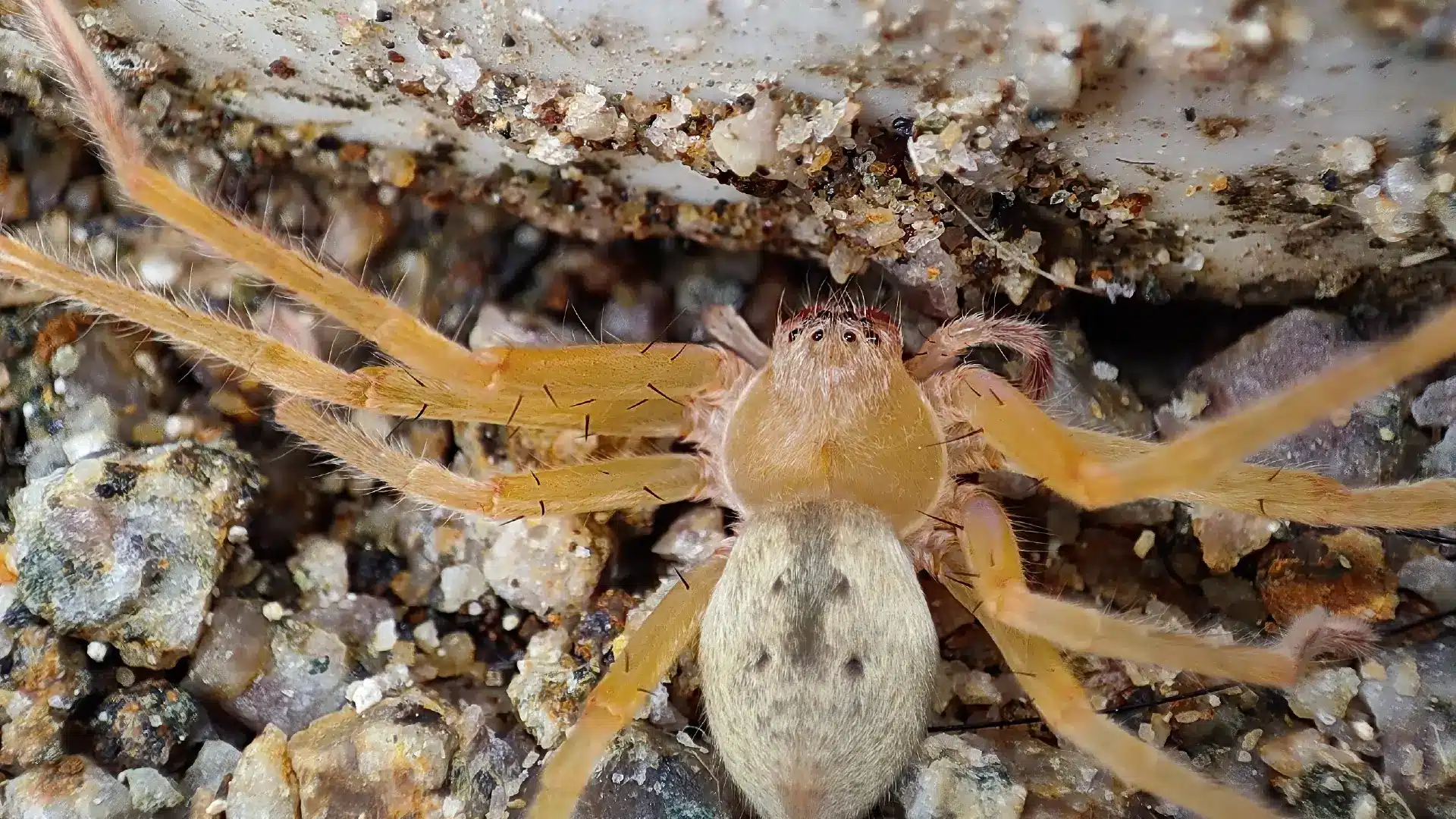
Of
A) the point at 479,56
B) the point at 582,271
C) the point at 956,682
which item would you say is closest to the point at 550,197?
the point at 582,271

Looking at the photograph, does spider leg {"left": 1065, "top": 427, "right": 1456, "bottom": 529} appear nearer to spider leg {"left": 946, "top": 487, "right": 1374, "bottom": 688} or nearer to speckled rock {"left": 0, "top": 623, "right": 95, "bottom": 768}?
spider leg {"left": 946, "top": 487, "right": 1374, "bottom": 688}

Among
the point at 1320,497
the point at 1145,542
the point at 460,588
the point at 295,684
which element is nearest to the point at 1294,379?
the point at 1320,497

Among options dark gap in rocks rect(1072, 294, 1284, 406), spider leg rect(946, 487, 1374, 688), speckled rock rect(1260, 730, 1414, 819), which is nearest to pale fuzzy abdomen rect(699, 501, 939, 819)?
spider leg rect(946, 487, 1374, 688)

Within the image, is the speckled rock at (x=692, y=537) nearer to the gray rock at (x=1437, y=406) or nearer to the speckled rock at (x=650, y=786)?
the speckled rock at (x=650, y=786)

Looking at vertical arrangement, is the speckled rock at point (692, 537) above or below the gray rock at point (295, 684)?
above

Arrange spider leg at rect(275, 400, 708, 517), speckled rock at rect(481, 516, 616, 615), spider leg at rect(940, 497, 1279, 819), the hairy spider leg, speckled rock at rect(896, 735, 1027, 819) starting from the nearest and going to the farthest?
the hairy spider leg → spider leg at rect(940, 497, 1279, 819) → speckled rock at rect(896, 735, 1027, 819) → spider leg at rect(275, 400, 708, 517) → speckled rock at rect(481, 516, 616, 615)

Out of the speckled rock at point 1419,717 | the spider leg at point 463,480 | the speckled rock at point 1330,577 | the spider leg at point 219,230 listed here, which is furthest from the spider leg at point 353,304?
the speckled rock at point 1419,717

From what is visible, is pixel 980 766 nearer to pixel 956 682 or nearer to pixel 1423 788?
pixel 956 682
